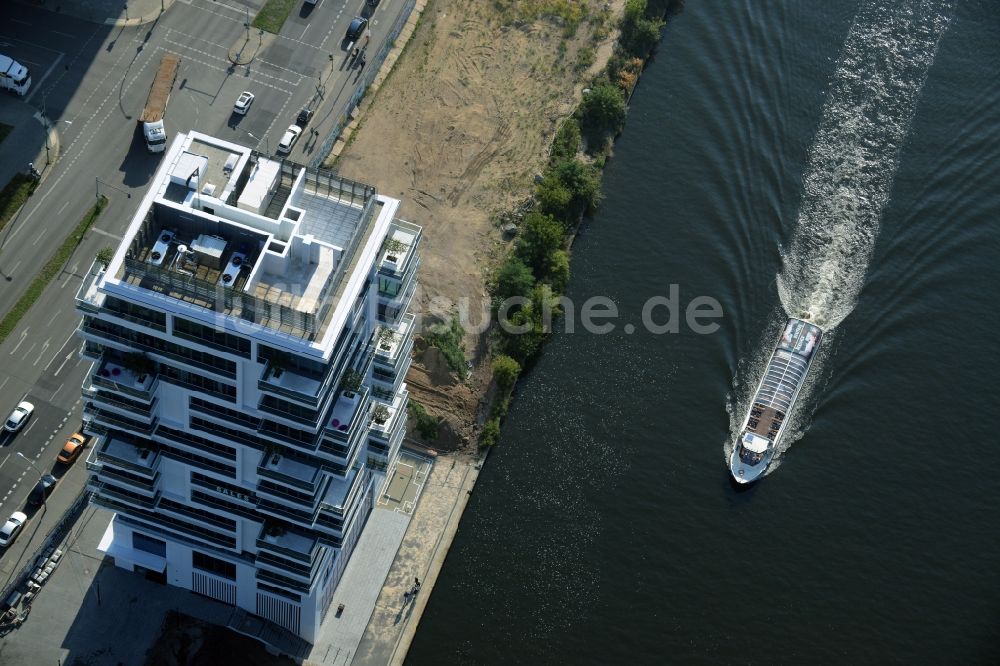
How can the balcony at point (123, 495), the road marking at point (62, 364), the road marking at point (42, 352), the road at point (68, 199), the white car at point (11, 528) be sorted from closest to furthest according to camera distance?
the balcony at point (123, 495) → the white car at point (11, 528) → the road at point (68, 199) → the road marking at point (62, 364) → the road marking at point (42, 352)

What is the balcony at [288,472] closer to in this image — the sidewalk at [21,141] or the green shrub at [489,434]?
the green shrub at [489,434]

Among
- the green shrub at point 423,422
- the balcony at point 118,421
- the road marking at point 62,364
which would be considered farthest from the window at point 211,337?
the road marking at point 62,364

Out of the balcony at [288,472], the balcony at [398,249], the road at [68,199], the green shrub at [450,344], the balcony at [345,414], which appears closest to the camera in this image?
the balcony at [345,414]

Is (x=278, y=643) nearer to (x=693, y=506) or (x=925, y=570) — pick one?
(x=693, y=506)

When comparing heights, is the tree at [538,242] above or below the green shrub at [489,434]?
above

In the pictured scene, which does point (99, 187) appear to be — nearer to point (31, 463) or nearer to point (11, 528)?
point (31, 463)

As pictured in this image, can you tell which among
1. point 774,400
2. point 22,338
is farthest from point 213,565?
point 774,400
